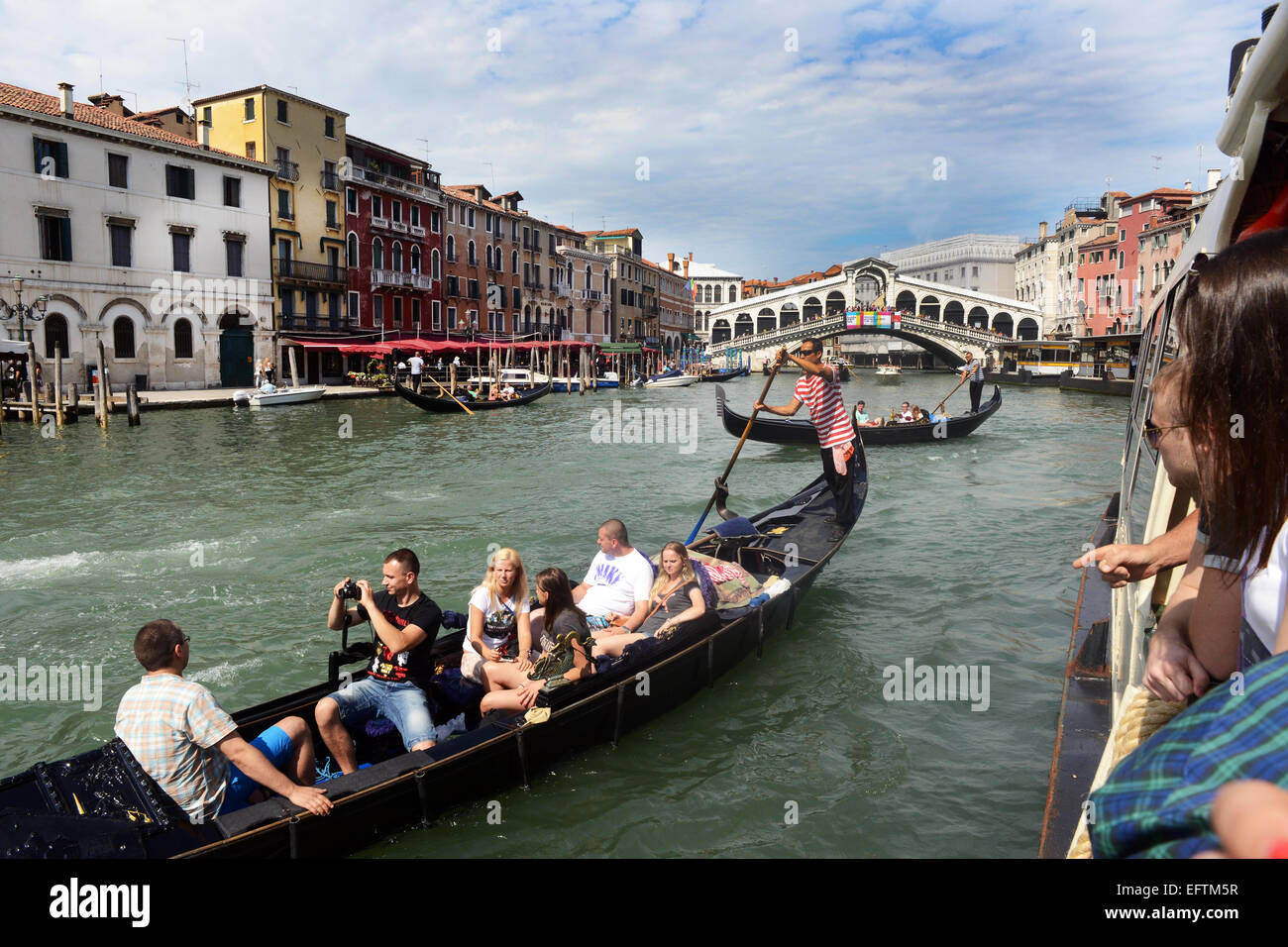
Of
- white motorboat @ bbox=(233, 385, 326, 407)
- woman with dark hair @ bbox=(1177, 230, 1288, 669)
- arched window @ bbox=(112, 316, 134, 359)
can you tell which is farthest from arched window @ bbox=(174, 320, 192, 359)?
woman with dark hair @ bbox=(1177, 230, 1288, 669)

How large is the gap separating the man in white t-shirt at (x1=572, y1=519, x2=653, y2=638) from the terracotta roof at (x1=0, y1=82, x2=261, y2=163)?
19217mm

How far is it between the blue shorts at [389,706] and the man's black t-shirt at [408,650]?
4 cm

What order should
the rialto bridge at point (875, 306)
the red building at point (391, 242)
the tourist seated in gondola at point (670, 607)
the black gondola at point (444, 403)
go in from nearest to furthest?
the tourist seated in gondola at point (670, 607), the black gondola at point (444, 403), the red building at point (391, 242), the rialto bridge at point (875, 306)

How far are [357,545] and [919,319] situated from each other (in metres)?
45.7

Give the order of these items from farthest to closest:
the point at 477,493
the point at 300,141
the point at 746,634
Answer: the point at 300,141 < the point at 477,493 < the point at 746,634

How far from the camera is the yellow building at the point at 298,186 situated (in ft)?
78.9

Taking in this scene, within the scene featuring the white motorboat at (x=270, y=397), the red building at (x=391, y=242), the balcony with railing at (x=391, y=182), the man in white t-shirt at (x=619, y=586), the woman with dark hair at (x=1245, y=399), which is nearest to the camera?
the woman with dark hair at (x=1245, y=399)

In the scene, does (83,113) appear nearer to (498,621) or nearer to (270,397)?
(270,397)

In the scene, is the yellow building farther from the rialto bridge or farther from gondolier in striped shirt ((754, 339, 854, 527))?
the rialto bridge

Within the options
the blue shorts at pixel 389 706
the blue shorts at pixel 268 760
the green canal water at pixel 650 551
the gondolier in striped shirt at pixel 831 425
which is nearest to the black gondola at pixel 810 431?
the green canal water at pixel 650 551

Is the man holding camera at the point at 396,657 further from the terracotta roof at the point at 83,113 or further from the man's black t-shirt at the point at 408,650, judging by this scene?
the terracotta roof at the point at 83,113

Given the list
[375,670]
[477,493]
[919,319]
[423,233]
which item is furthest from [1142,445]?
[919,319]
